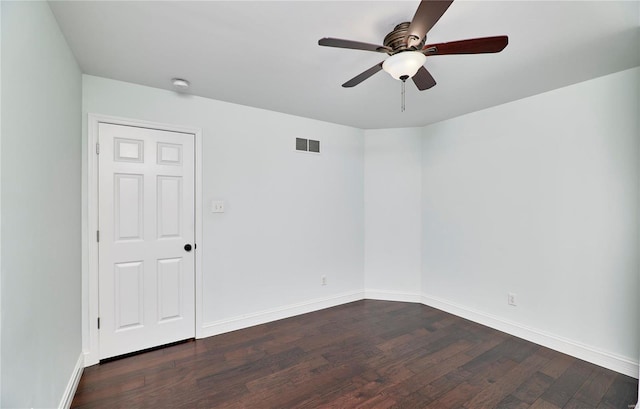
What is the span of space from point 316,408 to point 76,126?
109 inches

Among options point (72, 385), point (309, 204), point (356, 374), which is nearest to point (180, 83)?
point (309, 204)

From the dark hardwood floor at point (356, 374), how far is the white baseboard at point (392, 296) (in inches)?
32.9

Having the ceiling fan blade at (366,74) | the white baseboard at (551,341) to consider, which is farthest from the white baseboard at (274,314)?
the ceiling fan blade at (366,74)

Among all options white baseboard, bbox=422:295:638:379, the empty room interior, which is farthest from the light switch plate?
white baseboard, bbox=422:295:638:379

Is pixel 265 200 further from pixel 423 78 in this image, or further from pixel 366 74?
pixel 423 78

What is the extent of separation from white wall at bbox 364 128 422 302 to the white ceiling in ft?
3.66

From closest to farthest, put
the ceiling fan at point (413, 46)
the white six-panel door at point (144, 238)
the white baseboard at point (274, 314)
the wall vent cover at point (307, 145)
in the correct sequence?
the ceiling fan at point (413, 46) → the white six-panel door at point (144, 238) → the white baseboard at point (274, 314) → the wall vent cover at point (307, 145)

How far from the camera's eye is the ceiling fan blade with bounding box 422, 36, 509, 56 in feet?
4.64

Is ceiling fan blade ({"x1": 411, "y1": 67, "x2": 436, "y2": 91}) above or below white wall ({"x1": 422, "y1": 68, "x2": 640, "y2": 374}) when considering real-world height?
above

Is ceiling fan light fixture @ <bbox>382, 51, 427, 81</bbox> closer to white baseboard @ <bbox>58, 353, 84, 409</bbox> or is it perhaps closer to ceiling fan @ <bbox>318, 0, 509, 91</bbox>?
ceiling fan @ <bbox>318, 0, 509, 91</bbox>

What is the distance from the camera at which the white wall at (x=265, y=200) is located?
2.81 metres

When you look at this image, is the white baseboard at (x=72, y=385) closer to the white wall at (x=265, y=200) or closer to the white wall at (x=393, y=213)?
the white wall at (x=265, y=200)

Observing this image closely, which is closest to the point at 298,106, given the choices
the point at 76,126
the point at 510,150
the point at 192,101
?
the point at 192,101

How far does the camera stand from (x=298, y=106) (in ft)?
10.3
